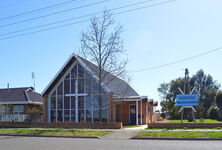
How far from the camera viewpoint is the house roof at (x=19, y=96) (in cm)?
3676

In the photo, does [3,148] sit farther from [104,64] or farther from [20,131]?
[104,64]

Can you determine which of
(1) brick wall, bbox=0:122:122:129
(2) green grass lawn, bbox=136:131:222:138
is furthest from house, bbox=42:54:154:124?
(2) green grass lawn, bbox=136:131:222:138

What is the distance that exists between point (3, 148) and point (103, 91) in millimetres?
14879

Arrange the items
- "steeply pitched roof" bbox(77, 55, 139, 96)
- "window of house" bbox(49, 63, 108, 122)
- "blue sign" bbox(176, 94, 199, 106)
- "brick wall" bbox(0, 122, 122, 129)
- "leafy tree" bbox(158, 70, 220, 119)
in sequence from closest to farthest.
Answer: "brick wall" bbox(0, 122, 122, 129), "blue sign" bbox(176, 94, 199, 106), "steeply pitched roof" bbox(77, 55, 139, 96), "window of house" bbox(49, 63, 108, 122), "leafy tree" bbox(158, 70, 220, 119)

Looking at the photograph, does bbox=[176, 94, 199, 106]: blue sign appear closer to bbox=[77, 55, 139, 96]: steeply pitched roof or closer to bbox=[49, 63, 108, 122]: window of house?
bbox=[77, 55, 139, 96]: steeply pitched roof

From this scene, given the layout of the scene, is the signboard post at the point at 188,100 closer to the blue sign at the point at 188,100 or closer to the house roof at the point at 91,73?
the blue sign at the point at 188,100

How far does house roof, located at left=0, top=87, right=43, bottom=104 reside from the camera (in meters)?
36.8

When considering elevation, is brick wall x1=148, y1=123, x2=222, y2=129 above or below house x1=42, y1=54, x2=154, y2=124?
below

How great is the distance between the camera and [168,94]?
66062 millimetres

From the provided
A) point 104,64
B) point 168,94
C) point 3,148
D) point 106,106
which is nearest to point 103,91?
point 106,106

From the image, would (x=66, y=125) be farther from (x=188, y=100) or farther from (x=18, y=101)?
(x=18, y=101)

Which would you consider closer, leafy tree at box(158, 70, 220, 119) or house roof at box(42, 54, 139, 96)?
house roof at box(42, 54, 139, 96)

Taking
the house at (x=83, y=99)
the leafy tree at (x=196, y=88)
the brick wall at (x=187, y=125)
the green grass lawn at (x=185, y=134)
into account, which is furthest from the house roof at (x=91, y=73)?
the leafy tree at (x=196, y=88)

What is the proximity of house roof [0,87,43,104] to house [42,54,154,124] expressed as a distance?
25.8 ft
